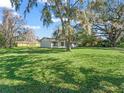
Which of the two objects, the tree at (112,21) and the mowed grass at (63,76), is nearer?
the mowed grass at (63,76)

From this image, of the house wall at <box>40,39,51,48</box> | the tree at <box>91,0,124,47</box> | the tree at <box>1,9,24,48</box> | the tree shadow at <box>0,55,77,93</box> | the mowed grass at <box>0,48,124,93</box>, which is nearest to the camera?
the tree shadow at <box>0,55,77,93</box>

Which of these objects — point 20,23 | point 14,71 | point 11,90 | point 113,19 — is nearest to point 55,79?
point 11,90

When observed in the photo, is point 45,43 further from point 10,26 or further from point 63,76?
point 63,76

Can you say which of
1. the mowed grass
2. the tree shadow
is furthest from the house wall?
the tree shadow

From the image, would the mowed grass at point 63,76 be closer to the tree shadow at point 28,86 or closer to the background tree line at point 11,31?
the tree shadow at point 28,86

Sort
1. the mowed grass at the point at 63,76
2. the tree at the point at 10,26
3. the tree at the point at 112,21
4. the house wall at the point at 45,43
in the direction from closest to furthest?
the mowed grass at the point at 63,76, the tree at the point at 112,21, the tree at the point at 10,26, the house wall at the point at 45,43

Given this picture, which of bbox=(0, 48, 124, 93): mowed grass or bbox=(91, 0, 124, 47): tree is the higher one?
bbox=(91, 0, 124, 47): tree

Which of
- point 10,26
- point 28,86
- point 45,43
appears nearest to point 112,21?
point 10,26

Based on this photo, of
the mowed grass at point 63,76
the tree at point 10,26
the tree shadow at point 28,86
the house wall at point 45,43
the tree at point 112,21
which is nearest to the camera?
the tree shadow at point 28,86

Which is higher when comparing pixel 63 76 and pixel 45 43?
pixel 45 43

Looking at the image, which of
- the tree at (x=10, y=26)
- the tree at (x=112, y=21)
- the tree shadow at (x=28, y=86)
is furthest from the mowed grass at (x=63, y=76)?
the tree at (x=10, y=26)

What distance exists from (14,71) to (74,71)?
347 centimetres

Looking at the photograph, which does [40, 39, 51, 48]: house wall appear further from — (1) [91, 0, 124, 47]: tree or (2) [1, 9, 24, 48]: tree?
(1) [91, 0, 124, 47]: tree

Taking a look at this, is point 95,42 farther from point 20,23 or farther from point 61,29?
point 61,29
